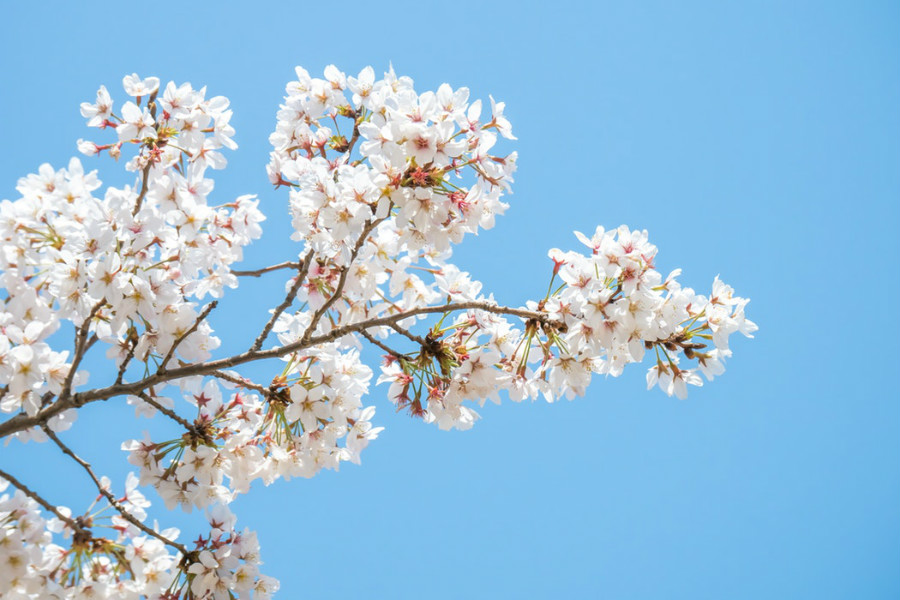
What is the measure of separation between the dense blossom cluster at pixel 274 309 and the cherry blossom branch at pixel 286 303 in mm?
10

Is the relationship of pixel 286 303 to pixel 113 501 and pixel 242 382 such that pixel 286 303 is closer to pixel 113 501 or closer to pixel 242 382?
pixel 242 382

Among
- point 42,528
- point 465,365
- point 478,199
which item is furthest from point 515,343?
point 42,528

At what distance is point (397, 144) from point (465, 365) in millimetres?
865

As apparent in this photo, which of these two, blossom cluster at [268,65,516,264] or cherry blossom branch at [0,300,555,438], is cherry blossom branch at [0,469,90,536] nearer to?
cherry blossom branch at [0,300,555,438]

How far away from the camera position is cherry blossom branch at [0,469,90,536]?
276 cm

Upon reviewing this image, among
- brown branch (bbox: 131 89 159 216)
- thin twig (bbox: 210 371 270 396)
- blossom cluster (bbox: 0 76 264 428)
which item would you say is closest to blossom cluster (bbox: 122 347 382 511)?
thin twig (bbox: 210 371 270 396)

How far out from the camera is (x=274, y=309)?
9.30 feet

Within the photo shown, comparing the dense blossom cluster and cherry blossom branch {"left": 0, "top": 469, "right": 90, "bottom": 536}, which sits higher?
Answer: the dense blossom cluster

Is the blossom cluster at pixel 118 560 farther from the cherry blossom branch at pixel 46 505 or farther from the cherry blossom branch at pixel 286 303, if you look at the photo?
the cherry blossom branch at pixel 286 303

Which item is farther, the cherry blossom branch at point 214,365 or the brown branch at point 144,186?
the brown branch at point 144,186

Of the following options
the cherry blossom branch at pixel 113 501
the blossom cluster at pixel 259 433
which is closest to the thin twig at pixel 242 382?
the blossom cluster at pixel 259 433

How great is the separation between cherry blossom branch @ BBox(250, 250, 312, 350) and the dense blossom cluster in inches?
0.4

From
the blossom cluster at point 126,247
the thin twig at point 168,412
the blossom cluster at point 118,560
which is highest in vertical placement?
the blossom cluster at point 126,247

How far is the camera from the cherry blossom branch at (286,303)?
8.79ft
